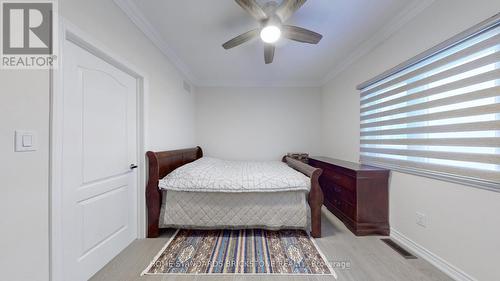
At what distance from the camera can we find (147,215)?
81.3 inches

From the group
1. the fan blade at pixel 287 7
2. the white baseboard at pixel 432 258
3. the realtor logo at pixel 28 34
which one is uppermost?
the fan blade at pixel 287 7

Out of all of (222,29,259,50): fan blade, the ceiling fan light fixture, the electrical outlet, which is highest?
(222,29,259,50): fan blade

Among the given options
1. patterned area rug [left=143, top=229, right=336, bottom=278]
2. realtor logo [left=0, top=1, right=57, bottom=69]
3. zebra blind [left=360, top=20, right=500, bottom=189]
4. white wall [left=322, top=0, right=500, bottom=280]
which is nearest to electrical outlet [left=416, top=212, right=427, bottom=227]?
white wall [left=322, top=0, right=500, bottom=280]

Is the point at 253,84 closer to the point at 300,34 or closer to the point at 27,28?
the point at 300,34

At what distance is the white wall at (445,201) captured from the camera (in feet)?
4.16

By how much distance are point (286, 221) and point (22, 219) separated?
80.7 inches

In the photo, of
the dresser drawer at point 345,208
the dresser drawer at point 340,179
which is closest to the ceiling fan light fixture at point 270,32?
the dresser drawer at point 340,179

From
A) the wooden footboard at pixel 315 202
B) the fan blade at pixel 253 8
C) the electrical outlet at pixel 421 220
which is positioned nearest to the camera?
the fan blade at pixel 253 8

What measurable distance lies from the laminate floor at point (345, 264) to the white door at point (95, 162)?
0.55 feet

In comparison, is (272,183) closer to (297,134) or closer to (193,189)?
(193,189)

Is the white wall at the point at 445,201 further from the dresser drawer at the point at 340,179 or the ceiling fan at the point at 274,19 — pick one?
the ceiling fan at the point at 274,19

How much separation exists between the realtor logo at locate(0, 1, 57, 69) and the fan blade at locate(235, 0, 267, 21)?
4.27 feet

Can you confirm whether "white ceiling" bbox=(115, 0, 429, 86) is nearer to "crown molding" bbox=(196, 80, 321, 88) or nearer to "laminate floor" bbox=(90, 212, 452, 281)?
"crown molding" bbox=(196, 80, 321, 88)

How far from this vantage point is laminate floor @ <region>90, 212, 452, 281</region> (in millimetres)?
1485
